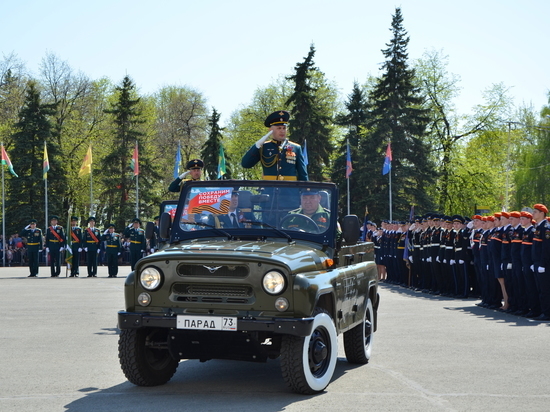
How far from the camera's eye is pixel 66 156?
61.2 meters

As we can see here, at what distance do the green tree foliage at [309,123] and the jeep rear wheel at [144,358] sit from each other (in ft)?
161

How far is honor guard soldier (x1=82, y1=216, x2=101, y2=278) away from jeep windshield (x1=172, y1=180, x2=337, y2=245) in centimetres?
2457

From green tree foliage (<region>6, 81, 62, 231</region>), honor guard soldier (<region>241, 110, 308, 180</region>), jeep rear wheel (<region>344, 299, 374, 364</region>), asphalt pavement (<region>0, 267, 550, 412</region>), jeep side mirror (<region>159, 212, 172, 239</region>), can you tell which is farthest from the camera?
green tree foliage (<region>6, 81, 62, 231</region>)

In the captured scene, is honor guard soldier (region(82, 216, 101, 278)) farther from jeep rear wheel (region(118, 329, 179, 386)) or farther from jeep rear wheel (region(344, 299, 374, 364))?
jeep rear wheel (region(118, 329, 179, 386))

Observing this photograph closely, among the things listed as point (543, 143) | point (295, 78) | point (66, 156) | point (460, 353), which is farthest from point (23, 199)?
point (460, 353)

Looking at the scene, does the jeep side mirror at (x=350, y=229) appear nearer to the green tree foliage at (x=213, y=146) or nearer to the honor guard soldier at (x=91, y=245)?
the honor guard soldier at (x=91, y=245)

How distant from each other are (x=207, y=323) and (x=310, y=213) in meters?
1.73

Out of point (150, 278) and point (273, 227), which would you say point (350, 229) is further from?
point (150, 278)

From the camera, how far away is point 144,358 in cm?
751

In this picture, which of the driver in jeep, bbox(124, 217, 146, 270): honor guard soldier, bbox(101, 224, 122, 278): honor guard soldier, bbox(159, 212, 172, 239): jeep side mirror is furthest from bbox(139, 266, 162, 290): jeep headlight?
bbox(101, 224, 122, 278): honor guard soldier

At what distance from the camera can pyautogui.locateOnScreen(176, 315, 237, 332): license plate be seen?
6898 mm

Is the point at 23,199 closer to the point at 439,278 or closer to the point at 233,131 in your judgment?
the point at 233,131

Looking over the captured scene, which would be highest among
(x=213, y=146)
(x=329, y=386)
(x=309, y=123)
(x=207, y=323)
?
(x=309, y=123)

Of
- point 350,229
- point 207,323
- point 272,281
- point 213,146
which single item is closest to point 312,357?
point 272,281
